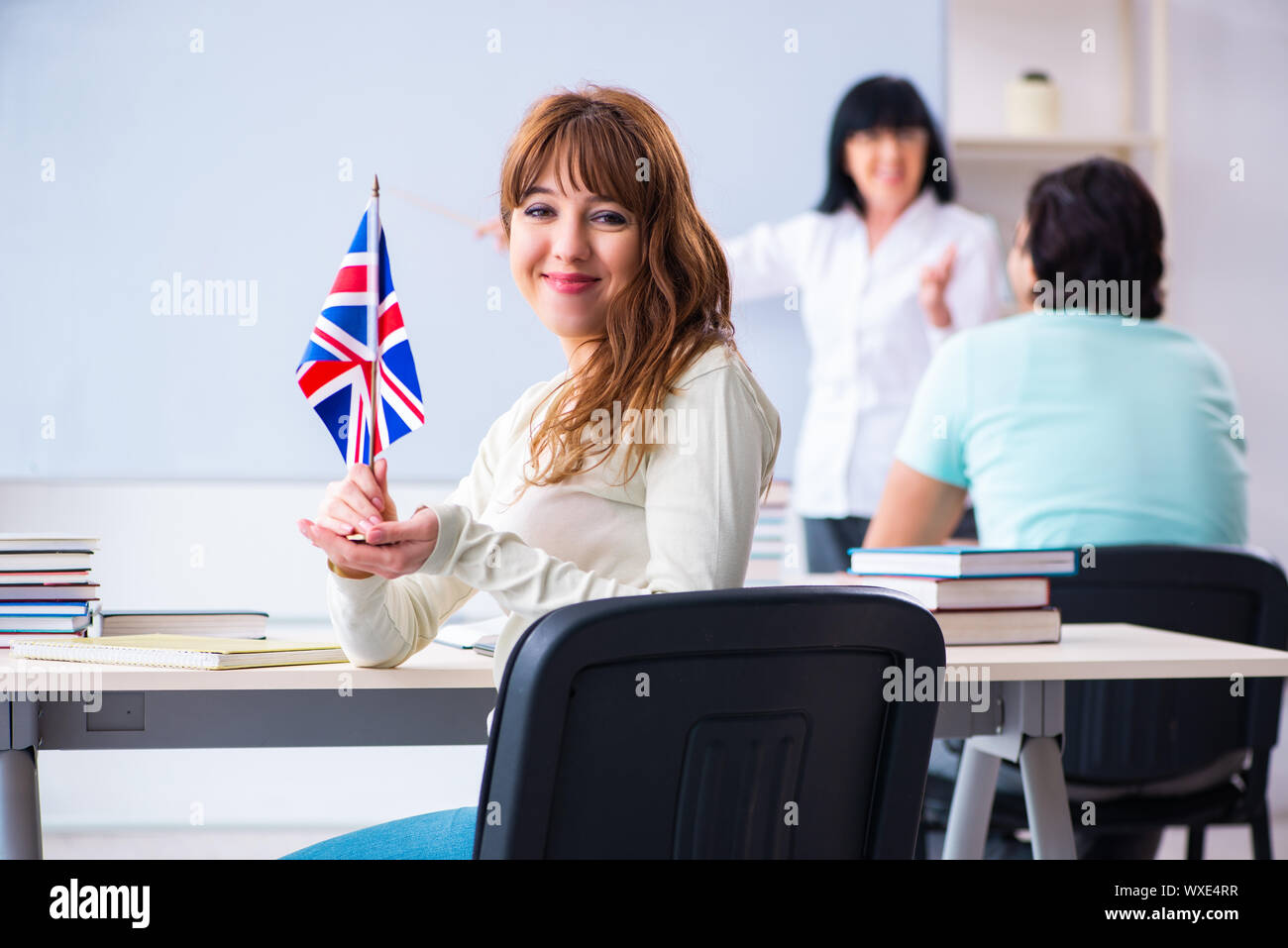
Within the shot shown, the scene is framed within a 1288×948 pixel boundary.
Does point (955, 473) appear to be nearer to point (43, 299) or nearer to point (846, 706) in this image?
point (846, 706)

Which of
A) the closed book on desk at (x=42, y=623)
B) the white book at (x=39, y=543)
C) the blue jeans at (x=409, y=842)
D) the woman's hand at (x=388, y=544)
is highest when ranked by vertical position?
the woman's hand at (x=388, y=544)

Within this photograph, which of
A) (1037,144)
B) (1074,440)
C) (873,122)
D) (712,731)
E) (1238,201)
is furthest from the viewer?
(1238,201)

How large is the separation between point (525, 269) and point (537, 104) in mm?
194

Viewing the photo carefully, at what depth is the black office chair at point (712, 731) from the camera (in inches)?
30.7

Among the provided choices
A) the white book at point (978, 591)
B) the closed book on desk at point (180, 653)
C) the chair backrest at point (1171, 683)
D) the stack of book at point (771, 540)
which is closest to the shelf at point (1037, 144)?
the stack of book at point (771, 540)

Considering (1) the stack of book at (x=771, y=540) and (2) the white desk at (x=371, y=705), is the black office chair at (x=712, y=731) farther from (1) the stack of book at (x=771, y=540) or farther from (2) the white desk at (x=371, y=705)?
(1) the stack of book at (x=771, y=540)

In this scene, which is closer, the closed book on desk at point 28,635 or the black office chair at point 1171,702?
the closed book on desk at point 28,635

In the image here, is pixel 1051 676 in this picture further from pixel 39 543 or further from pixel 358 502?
pixel 39 543

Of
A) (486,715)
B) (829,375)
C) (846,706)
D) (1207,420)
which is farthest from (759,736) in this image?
(829,375)

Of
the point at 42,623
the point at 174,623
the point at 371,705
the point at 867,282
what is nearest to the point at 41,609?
the point at 42,623

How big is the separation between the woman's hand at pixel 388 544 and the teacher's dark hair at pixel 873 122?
7.20ft

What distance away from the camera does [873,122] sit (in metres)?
3.11

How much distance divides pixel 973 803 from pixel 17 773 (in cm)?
125

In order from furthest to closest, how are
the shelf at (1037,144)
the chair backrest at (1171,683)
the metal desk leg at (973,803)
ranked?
the shelf at (1037,144), the chair backrest at (1171,683), the metal desk leg at (973,803)
